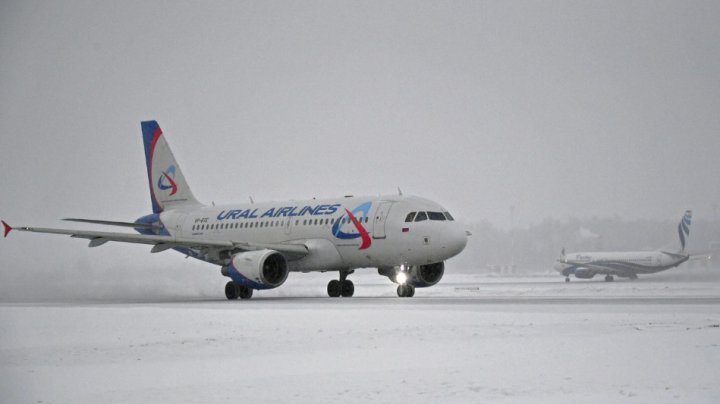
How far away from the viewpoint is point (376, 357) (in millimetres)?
15664

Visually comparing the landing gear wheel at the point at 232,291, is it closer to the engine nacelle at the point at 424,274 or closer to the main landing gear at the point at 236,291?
the main landing gear at the point at 236,291

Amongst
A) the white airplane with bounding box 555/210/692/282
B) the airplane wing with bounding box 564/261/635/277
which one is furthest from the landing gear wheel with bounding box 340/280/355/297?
the airplane wing with bounding box 564/261/635/277

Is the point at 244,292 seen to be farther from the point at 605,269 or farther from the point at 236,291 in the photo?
the point at 605,269

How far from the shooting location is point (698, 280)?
228 feet

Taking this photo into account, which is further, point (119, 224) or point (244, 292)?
point (119, 224)

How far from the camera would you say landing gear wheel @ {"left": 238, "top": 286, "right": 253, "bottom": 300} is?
1481 inches

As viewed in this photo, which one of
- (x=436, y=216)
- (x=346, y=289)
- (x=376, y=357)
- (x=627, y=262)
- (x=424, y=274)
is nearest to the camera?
(x=376, y=357)

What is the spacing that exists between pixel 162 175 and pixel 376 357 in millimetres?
35878

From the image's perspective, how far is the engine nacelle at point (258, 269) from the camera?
1400 inches

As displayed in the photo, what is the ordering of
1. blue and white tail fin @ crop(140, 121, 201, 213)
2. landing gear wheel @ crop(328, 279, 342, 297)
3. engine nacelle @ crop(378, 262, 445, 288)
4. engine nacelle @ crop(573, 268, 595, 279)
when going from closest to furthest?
engine nacelle @ crop(378, 262, 445, 288) → landing gear wheel @ crop(328, 279, 342, 297) → blue and white tail fin @ crop(140, 121, 201, 213) → engine nacelle @ crop(573, 268, 595, 279)

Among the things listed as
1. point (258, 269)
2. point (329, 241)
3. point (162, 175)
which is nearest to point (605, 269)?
point (162, 175)

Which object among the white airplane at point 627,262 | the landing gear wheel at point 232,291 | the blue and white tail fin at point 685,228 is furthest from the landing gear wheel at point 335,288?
the blue and white tail fin at point 685,228

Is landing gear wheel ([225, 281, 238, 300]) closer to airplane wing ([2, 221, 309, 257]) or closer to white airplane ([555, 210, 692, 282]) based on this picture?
airplane wing ([2, 221, 309, 257])

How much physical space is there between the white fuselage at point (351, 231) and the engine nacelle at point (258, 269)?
2483mm
